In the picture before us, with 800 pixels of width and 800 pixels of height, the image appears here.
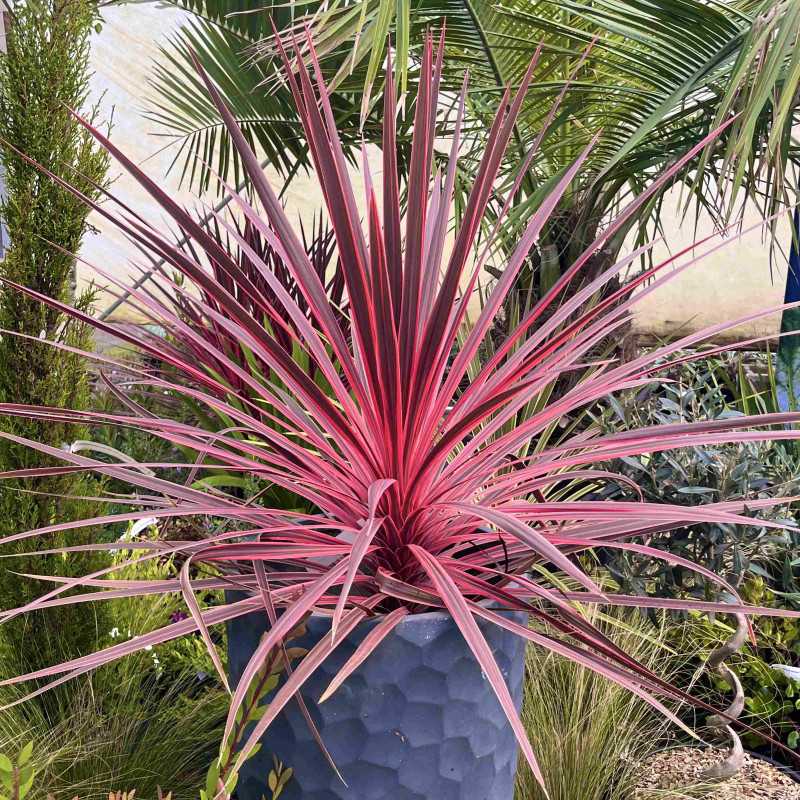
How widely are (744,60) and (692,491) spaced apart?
37.1 inches

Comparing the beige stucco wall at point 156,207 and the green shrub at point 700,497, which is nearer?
the green shrub at point 700,497

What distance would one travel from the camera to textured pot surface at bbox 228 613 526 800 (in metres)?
0.94

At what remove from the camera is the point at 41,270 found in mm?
1584

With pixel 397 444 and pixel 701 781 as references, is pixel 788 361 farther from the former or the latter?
pixel 397 444

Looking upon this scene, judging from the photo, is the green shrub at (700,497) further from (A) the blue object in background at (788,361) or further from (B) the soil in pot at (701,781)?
(A) the blue object in background at (788,361)

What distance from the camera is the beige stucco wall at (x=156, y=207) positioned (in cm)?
606

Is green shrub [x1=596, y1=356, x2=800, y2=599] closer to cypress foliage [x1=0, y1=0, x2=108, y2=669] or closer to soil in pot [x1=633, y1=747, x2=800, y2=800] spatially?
soil in pot [x1=633, y1=747, x2=800, y2=800]

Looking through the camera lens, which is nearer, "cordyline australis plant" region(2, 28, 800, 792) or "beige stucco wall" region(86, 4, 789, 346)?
"cordyline australis plant" region(2, 28, 800, 792)

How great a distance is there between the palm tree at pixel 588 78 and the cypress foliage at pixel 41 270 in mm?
406

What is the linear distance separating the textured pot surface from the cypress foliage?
33.0 inches

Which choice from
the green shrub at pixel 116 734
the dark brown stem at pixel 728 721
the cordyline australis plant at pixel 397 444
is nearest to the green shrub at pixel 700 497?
the dark brown stem at pixel 728 721

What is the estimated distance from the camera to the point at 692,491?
1.56 metres

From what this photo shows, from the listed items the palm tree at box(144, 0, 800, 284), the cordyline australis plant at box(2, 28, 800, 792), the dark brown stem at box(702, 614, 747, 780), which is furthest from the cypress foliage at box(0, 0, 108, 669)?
the dark brown stem at box(702, 614, 747, 780)

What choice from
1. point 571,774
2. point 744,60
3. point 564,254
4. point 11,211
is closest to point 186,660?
point 571,774
